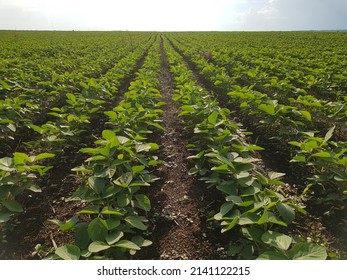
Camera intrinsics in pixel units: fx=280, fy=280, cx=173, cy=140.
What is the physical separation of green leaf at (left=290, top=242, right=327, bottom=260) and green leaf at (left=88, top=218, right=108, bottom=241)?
1261 millimetres

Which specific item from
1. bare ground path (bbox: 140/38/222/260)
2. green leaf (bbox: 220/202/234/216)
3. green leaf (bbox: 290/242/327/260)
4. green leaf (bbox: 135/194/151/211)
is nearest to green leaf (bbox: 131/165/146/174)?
green leaf (bbox: 135/194/151/211)

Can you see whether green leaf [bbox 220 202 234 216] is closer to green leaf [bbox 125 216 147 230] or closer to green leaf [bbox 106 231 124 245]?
green leaf [bbox 125 216 147 230]

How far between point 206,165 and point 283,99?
150 inches

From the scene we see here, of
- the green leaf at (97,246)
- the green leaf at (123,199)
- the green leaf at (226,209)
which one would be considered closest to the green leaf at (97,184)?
the green leaf at (123,199)

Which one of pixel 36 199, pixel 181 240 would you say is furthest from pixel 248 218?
pixel 36 199

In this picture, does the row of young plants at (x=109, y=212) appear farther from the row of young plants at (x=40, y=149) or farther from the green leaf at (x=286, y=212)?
the green leaf at (x=286, y=212)

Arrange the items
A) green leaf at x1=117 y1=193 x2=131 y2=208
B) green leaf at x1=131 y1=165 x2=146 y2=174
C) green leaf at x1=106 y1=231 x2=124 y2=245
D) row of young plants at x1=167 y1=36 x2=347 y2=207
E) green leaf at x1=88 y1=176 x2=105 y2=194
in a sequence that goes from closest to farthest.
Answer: green leaf at x1=106 y1=231 x2=124 y2=245
green leaf at x1=117 y1=193 x2=131 y2=208
green leaf at x1=88 y1=176 x2=105 y2=194
green leaf at x1=131 y1=165 x2=146 y2=174
row of young plants at x1=167 y1=36 x2=347 y2=207

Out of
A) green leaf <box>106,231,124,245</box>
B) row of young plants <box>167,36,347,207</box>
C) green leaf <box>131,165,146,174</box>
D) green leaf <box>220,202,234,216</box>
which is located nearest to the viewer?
green leaf <box>106,231,124,245</box>

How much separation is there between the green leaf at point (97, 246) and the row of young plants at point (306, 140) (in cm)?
183

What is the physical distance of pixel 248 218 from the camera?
2016mm

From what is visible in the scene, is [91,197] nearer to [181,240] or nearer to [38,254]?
[38,254]

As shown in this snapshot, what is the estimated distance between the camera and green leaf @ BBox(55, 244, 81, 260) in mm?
1819

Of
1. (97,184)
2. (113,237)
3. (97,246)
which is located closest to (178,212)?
(97,184)

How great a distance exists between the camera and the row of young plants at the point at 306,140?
281 cm
